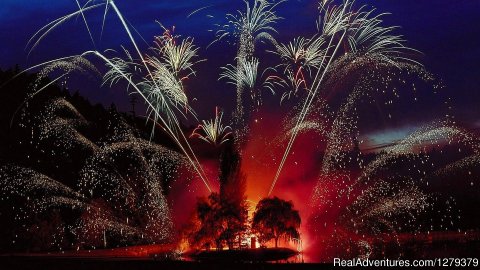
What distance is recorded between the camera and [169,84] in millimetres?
30125

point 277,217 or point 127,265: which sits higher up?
point 277,217

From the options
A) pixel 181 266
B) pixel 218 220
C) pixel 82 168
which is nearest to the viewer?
pixel 181 266

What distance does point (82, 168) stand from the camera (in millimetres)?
43750

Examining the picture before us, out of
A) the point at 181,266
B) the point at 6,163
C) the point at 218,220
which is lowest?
the point at 181,266

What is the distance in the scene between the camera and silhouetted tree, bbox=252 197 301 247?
33.3m

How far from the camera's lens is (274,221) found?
109ft

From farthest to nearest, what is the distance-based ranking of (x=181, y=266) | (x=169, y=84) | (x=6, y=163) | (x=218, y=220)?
1. (x=6, y=163)
2. (x=218, y=220)
3. (x=169, y=84)
4. (x=181, y=266)

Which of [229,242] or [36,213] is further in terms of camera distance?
[36,213]

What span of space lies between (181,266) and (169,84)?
1197 centimetres

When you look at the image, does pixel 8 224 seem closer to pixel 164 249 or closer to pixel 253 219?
pixel 164 249

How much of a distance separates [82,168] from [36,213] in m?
8.03

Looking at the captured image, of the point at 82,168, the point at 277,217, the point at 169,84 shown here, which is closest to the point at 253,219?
the point at 277,217

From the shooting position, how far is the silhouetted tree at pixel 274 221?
33.3m

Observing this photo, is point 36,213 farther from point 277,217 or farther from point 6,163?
point 277,217
